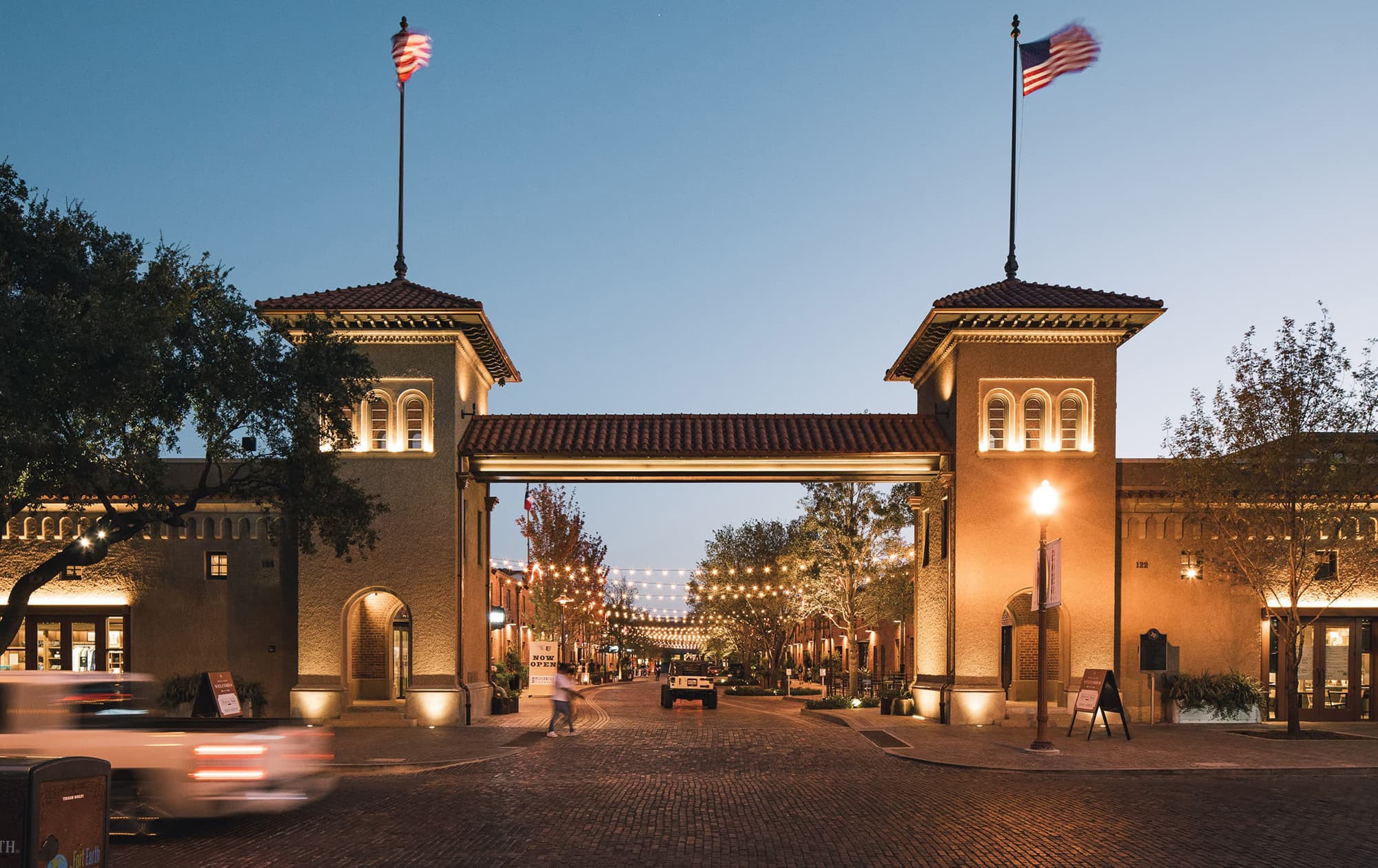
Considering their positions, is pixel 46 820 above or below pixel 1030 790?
above

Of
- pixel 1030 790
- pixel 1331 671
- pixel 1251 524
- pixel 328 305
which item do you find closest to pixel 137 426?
pixel 328 305

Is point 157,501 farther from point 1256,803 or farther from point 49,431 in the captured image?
point 1256,803

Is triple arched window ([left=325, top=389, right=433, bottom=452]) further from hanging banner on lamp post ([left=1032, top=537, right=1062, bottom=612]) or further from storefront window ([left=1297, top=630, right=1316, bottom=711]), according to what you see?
storefront window ([left=1297, top=630, right=1316, bottom=711])

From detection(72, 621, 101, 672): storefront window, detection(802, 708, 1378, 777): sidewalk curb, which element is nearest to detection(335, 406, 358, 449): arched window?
detection(72, 621, 101, 672): storefront window

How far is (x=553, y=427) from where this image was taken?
2873 centimetres

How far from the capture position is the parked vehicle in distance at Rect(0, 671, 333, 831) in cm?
1208

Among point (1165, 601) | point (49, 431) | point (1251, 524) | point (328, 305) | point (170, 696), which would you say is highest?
point (328, 305)

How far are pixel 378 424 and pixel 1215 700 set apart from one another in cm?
2182

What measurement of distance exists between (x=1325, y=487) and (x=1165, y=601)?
5.20m

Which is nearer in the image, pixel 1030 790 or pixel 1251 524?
pixel 1030 790

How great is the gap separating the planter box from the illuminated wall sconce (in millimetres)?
3236

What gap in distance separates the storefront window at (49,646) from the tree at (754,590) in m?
24.5

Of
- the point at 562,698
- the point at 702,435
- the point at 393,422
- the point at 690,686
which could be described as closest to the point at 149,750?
the point at 562,698

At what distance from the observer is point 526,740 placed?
76.2 ft
